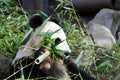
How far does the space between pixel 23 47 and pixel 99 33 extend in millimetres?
2004

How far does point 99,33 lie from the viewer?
16.7 ft

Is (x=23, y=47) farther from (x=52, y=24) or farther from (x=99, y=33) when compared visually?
(x=99, y=33)

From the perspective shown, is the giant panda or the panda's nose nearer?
the panda's nose

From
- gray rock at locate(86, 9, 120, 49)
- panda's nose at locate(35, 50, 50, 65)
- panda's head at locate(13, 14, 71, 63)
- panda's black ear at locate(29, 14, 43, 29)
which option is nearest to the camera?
panda's nose at locate(35, 50, 50, 65)

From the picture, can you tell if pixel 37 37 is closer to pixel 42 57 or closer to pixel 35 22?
pixel 35 22

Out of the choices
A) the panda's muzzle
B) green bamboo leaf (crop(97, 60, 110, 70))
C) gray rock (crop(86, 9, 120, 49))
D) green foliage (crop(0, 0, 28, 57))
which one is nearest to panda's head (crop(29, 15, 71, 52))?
the panda's muzzle

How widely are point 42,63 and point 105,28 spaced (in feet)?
8.73

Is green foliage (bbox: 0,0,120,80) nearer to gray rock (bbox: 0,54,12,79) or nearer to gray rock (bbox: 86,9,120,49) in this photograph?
gray rock (bbox: 86,9,120,49)

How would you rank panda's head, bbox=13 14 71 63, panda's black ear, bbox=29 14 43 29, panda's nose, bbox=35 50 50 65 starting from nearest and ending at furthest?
panda's nose, bbox=35 50 50 65, panda's head, bbox=13 14 71 63, panda's black ear, bbox=29 14 43 29

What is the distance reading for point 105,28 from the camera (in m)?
5.28

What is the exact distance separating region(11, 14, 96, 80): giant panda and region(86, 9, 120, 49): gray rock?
4.61 ft

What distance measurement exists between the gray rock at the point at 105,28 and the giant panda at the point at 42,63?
1.40m

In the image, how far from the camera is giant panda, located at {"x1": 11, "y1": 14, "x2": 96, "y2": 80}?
110 inches

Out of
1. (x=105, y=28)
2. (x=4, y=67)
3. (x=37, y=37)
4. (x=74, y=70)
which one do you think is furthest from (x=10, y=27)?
(x=105, y=28)
